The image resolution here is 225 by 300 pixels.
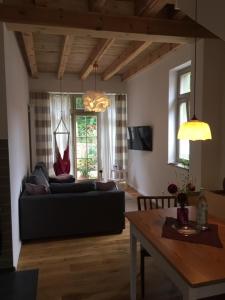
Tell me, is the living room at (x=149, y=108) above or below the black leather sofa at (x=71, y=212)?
above

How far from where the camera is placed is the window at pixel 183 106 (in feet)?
13.6

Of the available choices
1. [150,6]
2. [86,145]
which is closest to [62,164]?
[86,145]

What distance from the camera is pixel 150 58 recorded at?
15.3ft

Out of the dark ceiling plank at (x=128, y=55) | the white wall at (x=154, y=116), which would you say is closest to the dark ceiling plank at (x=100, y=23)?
the white wall at (x=154, y=116)

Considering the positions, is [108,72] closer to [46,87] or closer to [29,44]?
[46,87]

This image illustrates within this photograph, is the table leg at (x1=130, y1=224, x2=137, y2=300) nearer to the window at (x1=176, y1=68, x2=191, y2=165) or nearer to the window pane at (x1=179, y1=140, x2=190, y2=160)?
the window at (x1=176, y1=68, x2=191, y2=165)

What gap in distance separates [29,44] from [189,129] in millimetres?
2744

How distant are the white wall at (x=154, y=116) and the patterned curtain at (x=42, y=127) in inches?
79.2

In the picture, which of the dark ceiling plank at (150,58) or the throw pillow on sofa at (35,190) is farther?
the dark ceiling plank at (150,58)

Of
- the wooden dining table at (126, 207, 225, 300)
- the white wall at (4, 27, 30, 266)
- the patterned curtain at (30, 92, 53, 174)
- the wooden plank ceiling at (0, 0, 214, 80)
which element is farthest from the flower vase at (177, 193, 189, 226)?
the patterned curtain at (30, 92, 53, 174)

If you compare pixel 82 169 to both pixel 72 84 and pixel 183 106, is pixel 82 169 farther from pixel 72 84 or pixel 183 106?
pixel 183 106

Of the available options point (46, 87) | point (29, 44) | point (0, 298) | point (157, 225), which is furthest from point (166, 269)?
point (46, 87)

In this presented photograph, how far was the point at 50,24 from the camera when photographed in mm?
2680

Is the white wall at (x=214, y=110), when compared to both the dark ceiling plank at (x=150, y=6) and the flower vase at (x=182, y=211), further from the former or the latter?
the flower vase at (x=182, y=211)
